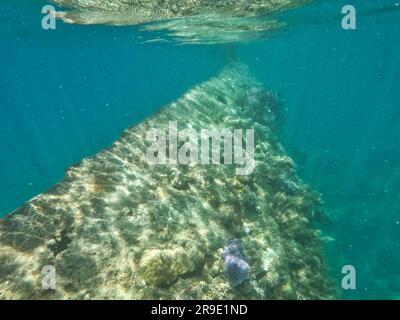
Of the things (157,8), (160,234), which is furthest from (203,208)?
(157,8)

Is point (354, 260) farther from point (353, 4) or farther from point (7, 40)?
point (7, 40)

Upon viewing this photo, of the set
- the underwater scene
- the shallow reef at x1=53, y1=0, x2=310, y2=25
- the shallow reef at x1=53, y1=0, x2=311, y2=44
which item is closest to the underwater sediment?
the underwater scene

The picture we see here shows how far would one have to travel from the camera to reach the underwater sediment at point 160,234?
6.25 m

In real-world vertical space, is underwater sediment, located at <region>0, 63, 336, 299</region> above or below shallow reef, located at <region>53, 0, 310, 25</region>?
below

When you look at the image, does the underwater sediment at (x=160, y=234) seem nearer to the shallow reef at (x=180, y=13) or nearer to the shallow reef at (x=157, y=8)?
the shallow reef at (x=157, y=8)

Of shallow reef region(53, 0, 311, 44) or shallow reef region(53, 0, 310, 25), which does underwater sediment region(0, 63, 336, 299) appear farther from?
shallow reef region(53, 0, 311, 44)

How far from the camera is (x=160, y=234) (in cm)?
782

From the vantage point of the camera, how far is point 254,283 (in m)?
8.22

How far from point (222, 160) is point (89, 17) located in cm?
1338

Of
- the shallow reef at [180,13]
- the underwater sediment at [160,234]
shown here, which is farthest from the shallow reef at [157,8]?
the underwater sediment at [160,234]

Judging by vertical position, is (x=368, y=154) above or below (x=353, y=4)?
below

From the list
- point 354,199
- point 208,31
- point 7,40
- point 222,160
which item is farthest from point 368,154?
point 7,40

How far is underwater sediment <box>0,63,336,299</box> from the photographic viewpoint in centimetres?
625

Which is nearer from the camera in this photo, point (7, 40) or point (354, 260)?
point (354, 260)
